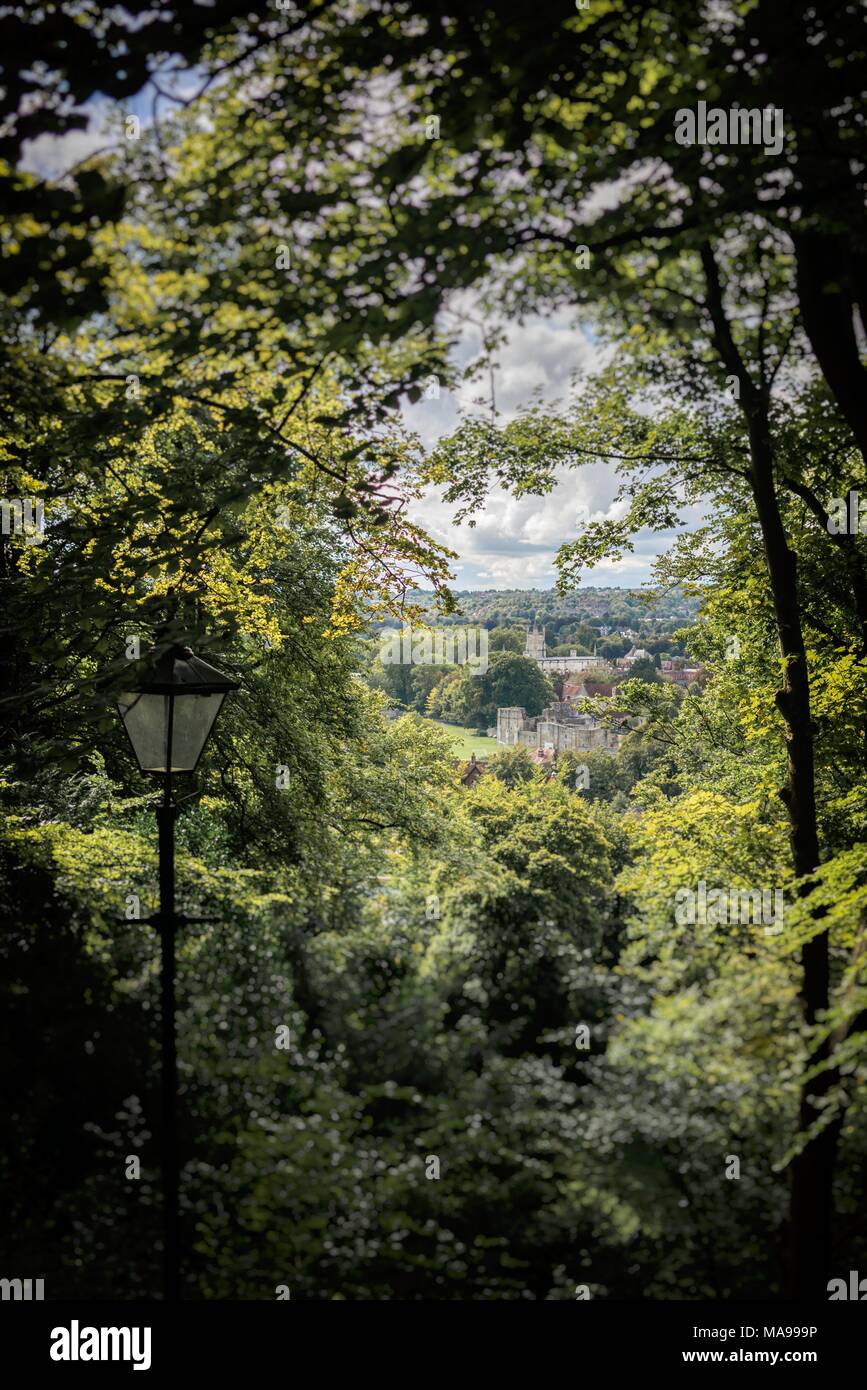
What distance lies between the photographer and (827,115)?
2.46 m

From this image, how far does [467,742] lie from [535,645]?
1.96 meters

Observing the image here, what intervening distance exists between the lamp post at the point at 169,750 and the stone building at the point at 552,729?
540 centimetres

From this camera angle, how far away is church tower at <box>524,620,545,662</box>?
7.27 m

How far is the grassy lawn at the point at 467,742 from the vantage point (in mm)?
8758

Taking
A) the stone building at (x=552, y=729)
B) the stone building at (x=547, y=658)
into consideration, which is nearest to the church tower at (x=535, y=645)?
the stone building at (x=547, y=658)

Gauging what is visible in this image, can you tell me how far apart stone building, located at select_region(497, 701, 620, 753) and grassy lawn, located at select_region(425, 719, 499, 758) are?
168 mm

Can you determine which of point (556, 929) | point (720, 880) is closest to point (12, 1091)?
point (556, 929)

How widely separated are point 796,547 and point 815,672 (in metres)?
1.22

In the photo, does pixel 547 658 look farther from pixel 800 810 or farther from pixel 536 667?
pixel 800 810

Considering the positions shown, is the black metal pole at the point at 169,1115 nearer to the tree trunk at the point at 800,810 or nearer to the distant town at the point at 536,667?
the tree trunk at the point at 800,810

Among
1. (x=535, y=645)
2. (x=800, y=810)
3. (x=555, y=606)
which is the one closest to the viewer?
(x=800, y=810)

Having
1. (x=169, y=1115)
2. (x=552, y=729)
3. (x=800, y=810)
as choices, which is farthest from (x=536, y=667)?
(x=169, y=1115)

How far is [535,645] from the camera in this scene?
7449 millimetres
